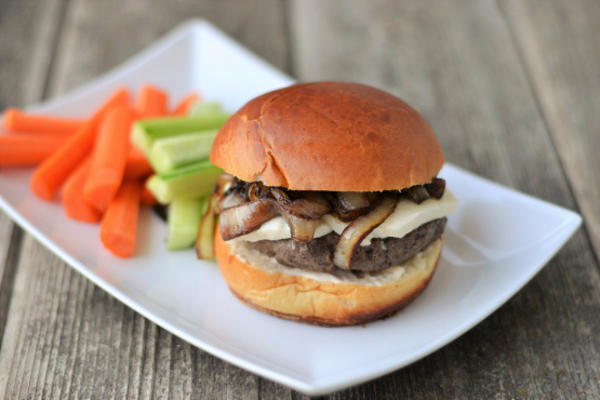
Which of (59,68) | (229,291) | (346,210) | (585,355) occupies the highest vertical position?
(346,210)

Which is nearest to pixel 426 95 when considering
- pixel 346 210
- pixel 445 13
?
pixel 445 13

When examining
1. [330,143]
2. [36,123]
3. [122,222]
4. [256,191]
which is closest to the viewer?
[330,143]

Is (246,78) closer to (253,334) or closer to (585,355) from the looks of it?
(253,334)

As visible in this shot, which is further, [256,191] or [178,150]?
[178,150]

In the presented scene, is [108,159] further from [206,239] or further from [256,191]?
[256,191]

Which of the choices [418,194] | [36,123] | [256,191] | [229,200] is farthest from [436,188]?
[36,123]

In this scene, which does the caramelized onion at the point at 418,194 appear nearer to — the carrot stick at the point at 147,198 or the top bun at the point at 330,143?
the top bun at the point at 330,143
